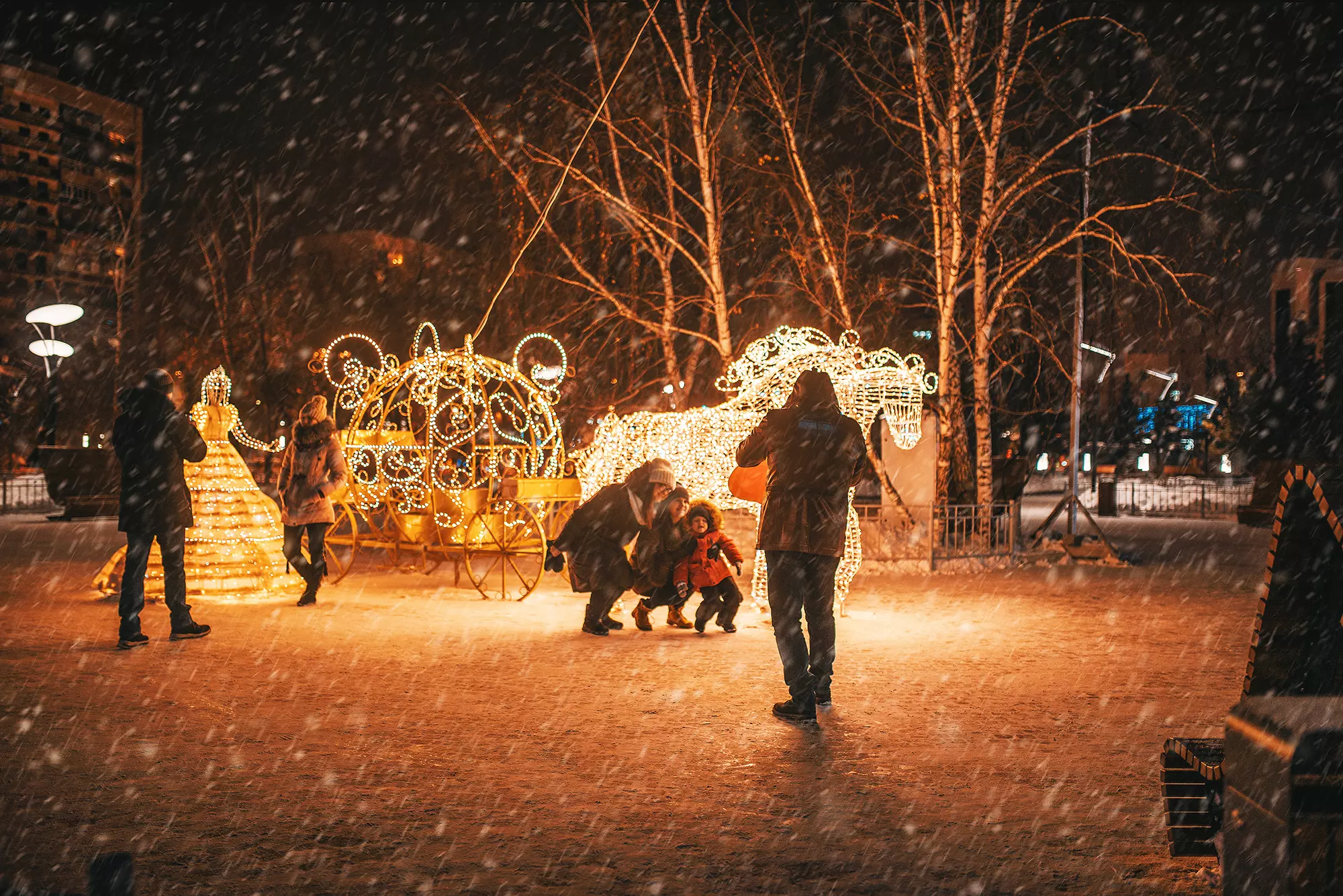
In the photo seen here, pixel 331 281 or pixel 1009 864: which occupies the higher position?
pixel 331 281

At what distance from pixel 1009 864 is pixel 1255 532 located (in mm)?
21616

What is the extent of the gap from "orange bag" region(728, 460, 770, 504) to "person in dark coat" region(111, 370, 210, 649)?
4443 mm

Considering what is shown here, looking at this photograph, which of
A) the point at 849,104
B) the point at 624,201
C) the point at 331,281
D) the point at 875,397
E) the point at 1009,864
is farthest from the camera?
the point at 331,281

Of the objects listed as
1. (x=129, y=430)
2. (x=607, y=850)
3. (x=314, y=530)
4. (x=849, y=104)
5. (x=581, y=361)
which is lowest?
(x=607, y=850)

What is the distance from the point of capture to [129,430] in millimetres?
9312

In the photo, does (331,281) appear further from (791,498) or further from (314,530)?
(791,498)

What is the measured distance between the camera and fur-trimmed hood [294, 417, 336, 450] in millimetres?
11633

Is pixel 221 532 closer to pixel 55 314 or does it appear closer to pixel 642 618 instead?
pixel 642 618

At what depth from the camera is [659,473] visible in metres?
10.2

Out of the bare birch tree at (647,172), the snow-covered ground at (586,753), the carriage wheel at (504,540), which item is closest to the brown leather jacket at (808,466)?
the snow-covered ground at (586,753)

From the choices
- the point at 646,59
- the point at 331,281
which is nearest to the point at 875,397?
the point at 646,59

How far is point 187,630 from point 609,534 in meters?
3.63

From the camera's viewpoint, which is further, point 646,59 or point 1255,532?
point 1255,532

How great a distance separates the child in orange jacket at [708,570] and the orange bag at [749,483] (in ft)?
6.39
